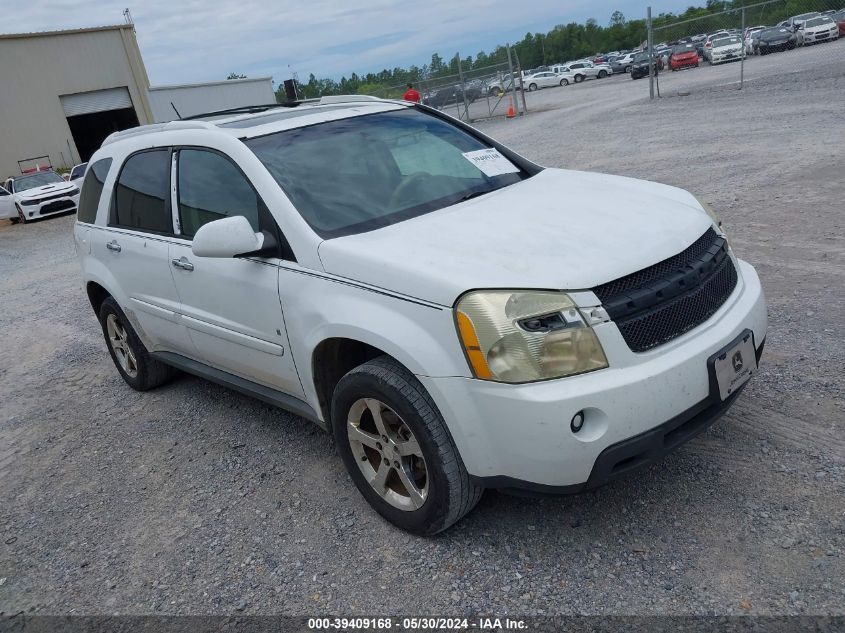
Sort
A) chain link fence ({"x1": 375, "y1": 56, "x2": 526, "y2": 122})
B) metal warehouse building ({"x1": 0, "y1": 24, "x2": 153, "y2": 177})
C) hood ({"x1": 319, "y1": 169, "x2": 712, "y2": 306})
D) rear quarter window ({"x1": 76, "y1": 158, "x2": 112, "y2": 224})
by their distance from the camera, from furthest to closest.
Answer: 1. metal warehouse building ({"x1": 0, "y1": 24, "x2": 153, "y2": 177})
2. chain link fence ({"x1": 375, "y1": 56, "x2": 526, "y2": 122})
3. rear quarter window ({"x1": 76, "y1": 158, "x2": 112, "y2": 224})
4. hood ({"x1": 319, "y1": 169, "x2": 712, "y2": 306})

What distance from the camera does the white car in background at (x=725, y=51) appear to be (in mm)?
33031

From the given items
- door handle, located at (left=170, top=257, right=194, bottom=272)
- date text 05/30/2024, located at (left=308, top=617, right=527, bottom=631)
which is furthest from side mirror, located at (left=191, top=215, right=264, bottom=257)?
date text 05/30/2024, located at (left=308, top=617, right=527, bottom=631)

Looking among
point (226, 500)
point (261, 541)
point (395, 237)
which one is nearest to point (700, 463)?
point (395, 237)

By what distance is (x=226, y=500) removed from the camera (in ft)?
12.4

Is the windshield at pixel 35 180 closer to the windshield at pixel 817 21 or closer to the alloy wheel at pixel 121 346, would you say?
the alloy wheel at pixel 121 346

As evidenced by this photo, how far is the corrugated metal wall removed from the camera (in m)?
34.2

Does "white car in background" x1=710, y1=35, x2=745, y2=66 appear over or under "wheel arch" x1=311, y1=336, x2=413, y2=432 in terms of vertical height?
under

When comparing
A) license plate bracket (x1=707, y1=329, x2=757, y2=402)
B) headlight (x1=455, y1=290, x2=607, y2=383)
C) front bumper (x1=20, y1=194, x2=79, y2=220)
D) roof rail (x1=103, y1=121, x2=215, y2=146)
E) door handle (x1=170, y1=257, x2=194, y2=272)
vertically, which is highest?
roof rail (x1=103, y1=121, x2=215, y2=146)

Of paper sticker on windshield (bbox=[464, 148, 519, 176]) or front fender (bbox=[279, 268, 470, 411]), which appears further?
paper sticker on windshield (bbox=[464, 148, 519, 176])

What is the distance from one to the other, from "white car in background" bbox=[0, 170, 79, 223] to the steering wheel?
1944 cm

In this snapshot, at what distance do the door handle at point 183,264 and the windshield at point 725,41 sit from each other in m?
35.0

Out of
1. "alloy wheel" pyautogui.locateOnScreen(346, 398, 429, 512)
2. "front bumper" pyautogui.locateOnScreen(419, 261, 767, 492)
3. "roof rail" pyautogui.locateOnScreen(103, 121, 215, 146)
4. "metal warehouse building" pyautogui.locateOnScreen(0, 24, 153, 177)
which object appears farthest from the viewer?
"metal warehouse building" pyautogui.locateOnScreen(0, 24, 153, 177)

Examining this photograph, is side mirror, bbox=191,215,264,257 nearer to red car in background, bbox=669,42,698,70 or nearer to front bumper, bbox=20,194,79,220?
front bumper, bbox=20,194,79,220

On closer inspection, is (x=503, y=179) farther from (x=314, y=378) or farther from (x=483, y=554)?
(x=483, y=554)
